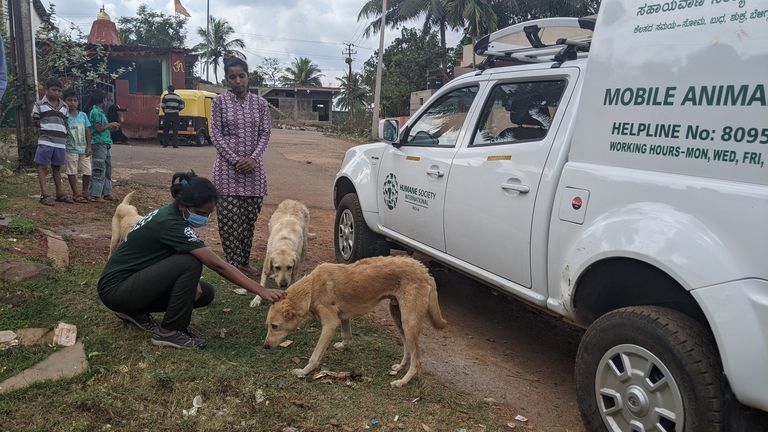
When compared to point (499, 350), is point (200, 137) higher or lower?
higher

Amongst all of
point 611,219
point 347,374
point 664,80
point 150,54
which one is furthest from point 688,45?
point 150,54

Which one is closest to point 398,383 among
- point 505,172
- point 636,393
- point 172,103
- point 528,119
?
point 636,393

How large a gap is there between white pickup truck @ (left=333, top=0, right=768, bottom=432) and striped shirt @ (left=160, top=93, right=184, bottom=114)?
15.4 metres

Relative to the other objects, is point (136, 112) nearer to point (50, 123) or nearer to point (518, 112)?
point (50, 123)

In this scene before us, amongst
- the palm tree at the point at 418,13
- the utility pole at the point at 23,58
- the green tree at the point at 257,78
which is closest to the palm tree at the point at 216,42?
the green tree at the point at 257,78

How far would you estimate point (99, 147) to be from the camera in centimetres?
821

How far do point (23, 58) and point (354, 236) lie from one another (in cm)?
733

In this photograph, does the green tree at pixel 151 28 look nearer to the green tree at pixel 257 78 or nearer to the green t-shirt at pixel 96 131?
the green tree at pixel 257 78

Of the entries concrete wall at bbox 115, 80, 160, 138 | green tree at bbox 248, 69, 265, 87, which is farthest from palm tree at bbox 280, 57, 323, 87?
concrete wall at bbox 115, 80, 160, 138

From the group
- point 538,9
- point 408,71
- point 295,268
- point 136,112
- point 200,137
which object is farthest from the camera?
point 408,71

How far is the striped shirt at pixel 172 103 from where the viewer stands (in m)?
17.5

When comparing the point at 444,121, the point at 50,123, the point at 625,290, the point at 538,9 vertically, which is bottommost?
the point at 625,290

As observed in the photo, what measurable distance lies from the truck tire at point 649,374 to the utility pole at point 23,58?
32.8 ft

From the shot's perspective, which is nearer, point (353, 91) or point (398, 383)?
point (398, 383)
